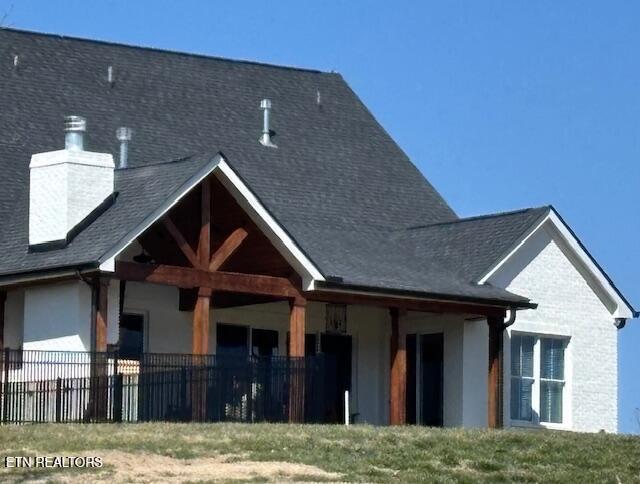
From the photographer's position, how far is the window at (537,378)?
36594mm

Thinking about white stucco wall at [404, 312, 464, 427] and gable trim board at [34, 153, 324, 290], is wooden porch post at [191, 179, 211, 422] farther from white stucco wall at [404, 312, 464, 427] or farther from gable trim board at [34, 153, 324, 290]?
white stucco wall at [404, 312, 464, 427]

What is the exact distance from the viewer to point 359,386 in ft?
120

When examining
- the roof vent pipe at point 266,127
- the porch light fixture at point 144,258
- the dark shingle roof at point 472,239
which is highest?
the roof vent pipe at point 266,127

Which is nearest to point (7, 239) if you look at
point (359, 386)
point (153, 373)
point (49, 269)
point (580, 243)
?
point (49, 269)

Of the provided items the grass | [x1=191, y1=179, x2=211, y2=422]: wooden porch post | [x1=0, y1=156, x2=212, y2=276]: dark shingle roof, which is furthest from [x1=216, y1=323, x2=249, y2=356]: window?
the grass

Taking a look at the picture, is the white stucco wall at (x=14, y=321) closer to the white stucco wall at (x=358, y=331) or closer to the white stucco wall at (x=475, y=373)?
the white stucco wall at (x=358, y=331)

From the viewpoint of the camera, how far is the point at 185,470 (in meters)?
22.0

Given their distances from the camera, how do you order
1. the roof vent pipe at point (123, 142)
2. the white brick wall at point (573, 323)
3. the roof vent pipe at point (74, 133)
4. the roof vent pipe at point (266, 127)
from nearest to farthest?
the roof vent pipe at point (74, 133), the roof vent pipe at point (123, 142), the white brick wall at point (573, 323), the roof vent pipe at point (266, 127)

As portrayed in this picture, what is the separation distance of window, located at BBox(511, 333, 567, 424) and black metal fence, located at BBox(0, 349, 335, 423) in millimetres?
6785

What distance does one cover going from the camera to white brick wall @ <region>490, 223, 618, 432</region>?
120ft

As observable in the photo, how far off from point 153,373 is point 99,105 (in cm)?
953

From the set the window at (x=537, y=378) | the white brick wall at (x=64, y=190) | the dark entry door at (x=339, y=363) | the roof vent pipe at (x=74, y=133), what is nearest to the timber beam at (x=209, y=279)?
the white brick wall at (x=64, y=190)

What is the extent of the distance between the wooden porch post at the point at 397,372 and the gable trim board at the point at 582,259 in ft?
10.0

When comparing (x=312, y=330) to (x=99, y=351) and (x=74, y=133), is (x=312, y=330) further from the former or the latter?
(x=99, y=351)
